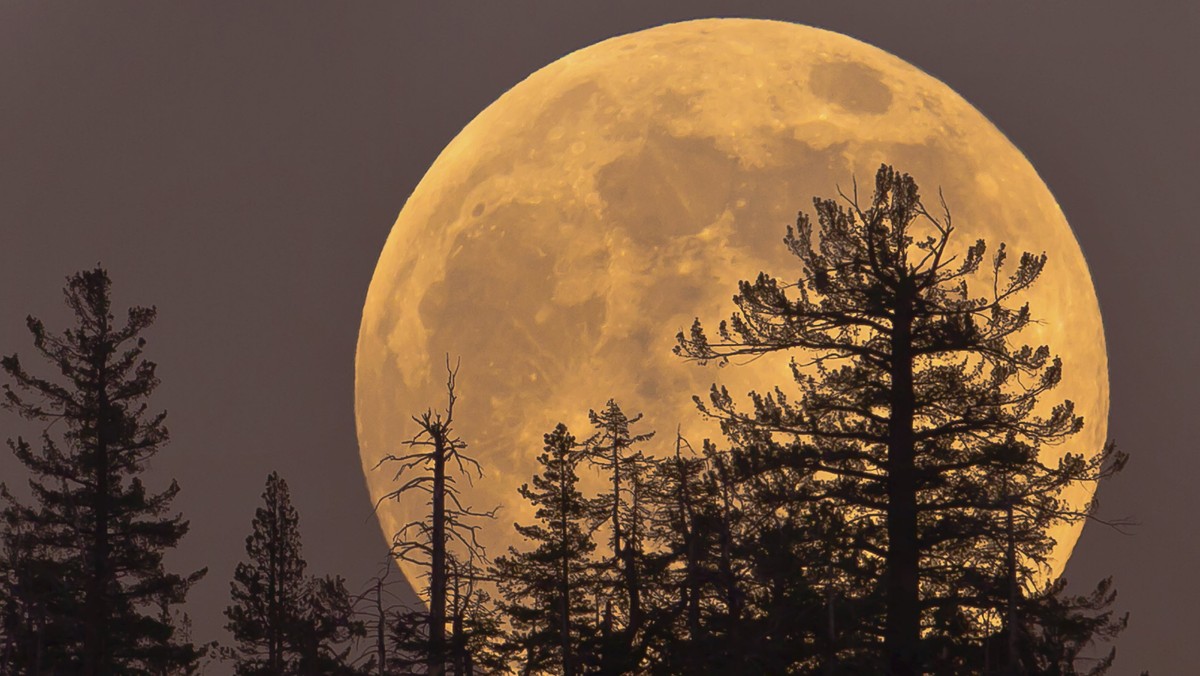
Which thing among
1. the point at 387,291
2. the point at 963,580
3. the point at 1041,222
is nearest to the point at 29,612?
the point at 387,291

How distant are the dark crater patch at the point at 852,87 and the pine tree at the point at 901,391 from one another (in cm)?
1016

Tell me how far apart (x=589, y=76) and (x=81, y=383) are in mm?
16028

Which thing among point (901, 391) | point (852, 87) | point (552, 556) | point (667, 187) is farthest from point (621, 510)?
point (901, 391)

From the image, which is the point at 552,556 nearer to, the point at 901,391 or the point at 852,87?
the point at 852,87

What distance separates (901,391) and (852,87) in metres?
14.1

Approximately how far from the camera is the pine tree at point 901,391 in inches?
1246

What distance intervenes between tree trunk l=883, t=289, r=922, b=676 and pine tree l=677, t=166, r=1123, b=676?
3 cm

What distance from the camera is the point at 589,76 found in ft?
155

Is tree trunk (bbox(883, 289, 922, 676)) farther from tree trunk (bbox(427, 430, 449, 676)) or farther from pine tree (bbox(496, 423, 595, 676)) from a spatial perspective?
pine tree (bbox(496, 423, 595, 676))

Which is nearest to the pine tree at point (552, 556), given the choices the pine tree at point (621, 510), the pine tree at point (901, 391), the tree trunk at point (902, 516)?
the pine tree at point (621, 510)

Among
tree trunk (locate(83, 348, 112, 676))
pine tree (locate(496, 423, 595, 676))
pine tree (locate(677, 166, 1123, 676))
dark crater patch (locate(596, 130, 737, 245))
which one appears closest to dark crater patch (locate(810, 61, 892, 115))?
dark crater patch (locate(596, 130, 737, 245))

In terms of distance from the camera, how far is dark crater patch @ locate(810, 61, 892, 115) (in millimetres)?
43281

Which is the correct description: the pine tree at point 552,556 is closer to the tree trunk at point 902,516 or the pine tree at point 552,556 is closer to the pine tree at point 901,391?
the pine tree at point 901,391

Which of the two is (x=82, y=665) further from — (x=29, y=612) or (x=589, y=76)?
(x=589, y=76)
